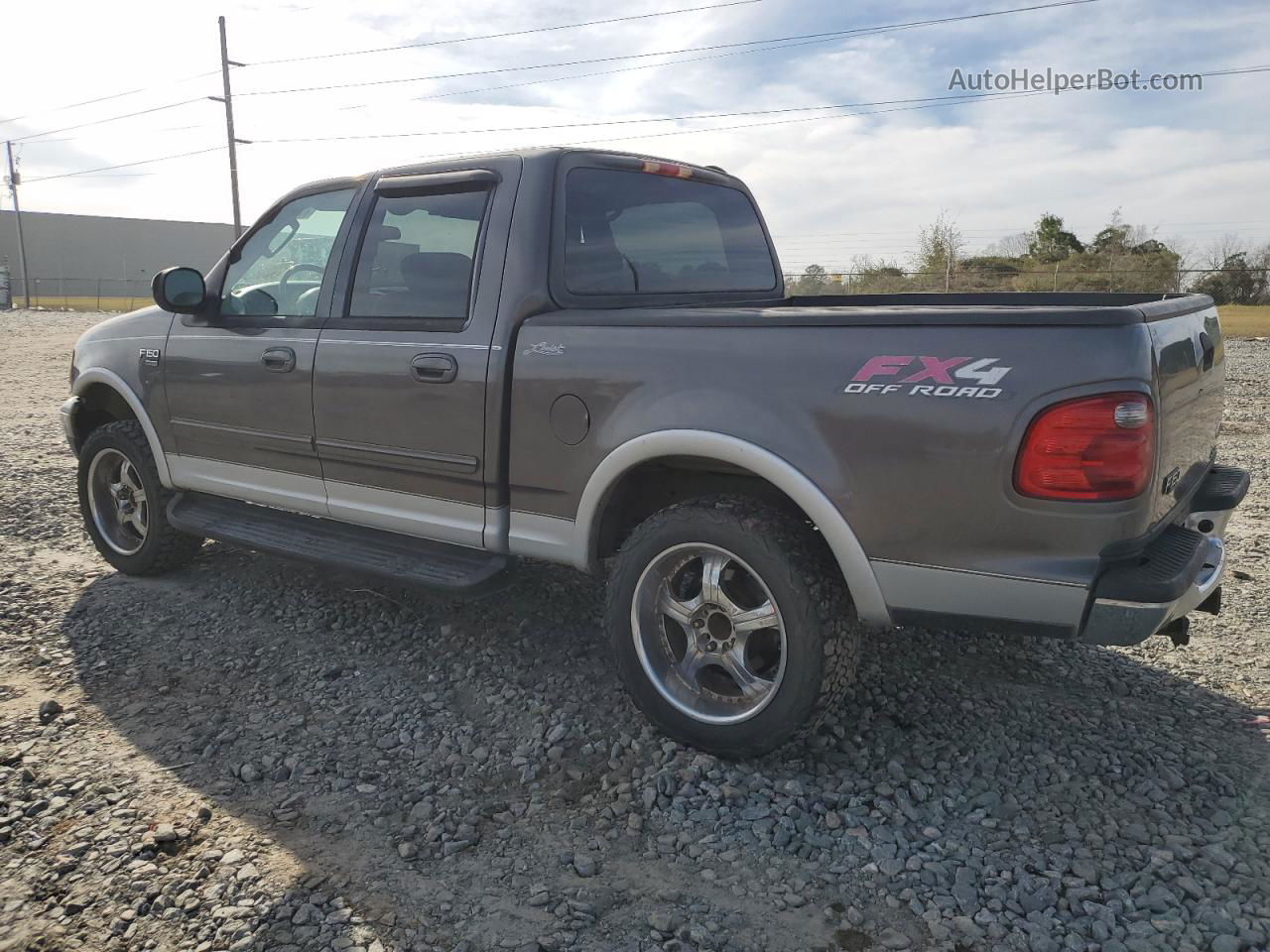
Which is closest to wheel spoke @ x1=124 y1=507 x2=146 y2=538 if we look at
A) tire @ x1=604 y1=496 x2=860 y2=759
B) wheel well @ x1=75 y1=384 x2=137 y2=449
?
wheel well @ x1=75 y1=384 x2=137 y2=449

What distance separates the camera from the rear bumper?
2.55 m

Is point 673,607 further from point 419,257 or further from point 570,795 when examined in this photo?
point 419,257

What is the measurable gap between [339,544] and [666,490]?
156 cm

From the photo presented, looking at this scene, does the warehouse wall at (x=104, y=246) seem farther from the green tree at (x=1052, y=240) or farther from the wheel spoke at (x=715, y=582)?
the wheel spoke at (x=715, y=582)

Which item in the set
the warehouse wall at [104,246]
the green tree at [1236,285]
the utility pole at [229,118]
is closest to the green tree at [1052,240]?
the green tree at [1236,285]

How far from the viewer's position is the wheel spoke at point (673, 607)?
131 inches

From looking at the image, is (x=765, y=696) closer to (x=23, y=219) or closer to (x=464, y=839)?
(x=464, y=839)

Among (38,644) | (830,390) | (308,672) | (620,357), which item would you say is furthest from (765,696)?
(38,644)

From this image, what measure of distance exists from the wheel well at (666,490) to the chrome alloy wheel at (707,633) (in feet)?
0.90

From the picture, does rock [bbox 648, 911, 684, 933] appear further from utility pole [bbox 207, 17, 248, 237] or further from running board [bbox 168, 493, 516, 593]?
utility pole [bbox 207, 17, 248, 237]

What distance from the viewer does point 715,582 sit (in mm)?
3242

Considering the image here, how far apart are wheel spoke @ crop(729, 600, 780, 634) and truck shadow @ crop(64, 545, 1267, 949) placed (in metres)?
0.46

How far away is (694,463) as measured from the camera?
333 cm

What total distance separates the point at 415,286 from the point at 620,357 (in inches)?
46.2
